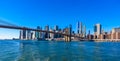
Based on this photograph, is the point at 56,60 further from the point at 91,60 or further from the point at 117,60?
the point at 117,60

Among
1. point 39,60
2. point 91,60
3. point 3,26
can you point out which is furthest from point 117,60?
point 3,26

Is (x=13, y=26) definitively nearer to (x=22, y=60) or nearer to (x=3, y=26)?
(x=3, y=26)

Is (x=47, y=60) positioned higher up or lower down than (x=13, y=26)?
lower down

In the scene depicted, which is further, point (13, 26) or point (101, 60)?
point (13, 26)

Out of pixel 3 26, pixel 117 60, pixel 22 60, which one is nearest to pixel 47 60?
pixel 22 60

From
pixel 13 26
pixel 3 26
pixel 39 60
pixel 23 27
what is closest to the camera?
pixel 39 60

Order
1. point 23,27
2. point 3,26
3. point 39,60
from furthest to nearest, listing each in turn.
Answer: point 23,27, point 3,26, point 39,60

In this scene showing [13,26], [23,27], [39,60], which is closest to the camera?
[39,60]

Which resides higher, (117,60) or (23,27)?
(23,27)

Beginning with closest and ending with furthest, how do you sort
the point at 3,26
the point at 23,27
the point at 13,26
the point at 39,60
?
the point at 39,60 → the point at 3,26 → the point at 13,26 → the point at 23,27
